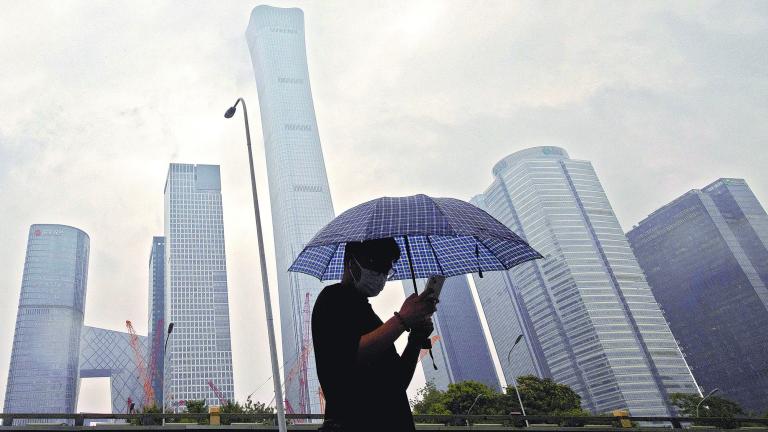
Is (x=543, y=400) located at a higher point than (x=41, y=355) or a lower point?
lower

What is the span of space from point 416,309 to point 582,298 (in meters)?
169

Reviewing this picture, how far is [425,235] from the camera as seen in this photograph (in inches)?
210

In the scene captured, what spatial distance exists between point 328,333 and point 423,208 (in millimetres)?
2087

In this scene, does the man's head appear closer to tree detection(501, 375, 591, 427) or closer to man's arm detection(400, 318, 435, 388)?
man's arm detection(400, 318, 435, 388)

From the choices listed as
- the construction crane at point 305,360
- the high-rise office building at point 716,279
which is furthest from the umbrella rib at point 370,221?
the high-rise office building at point 716,279

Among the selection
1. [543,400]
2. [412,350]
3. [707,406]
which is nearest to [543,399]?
[543,400]

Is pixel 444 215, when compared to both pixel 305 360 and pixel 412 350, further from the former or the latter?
pixel 305 360

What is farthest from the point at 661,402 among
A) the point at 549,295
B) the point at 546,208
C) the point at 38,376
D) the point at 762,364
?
the point at 38,376

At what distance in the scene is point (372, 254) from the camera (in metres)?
3.84

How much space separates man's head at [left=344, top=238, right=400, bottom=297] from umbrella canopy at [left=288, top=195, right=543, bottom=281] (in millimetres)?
253

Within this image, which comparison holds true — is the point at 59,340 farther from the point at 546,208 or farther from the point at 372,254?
the point at 372,254

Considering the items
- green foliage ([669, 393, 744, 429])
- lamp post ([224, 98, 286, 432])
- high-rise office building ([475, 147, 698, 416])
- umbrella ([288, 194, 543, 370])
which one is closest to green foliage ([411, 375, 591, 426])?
green foliage ([669, 393, 744, 429])

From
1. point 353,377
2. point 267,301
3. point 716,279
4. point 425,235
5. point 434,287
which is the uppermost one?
point 716,279

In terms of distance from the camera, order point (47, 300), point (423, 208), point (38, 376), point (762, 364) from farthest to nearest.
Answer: point (47, 300), point (38, 376), point (762, 364), point (423, 208)
